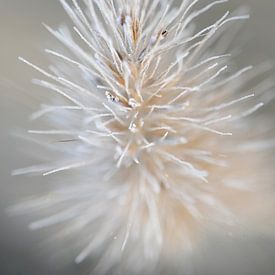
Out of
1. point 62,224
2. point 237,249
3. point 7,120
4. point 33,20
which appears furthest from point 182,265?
point 33,20

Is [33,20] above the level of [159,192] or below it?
above

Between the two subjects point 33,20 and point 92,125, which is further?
point 33,20

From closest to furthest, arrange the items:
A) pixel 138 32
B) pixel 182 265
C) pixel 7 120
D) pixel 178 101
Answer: pixel 138 32 → pixel 178 101 → pixel 182 265 → pixel 7 120

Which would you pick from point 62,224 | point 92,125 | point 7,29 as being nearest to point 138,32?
point 92,125

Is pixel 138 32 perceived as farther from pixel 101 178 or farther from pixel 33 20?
pixel 33 20

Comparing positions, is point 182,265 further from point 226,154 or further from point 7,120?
point 7,120

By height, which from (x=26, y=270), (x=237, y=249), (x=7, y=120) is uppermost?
(x=7, y=120)

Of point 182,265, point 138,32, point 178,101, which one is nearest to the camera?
point 138,32
